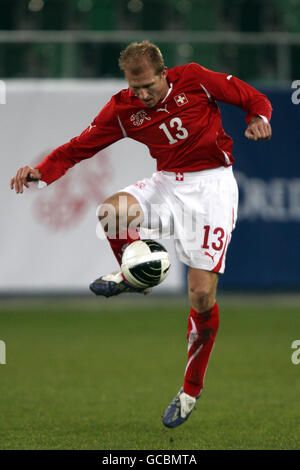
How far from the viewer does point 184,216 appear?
5285 mm

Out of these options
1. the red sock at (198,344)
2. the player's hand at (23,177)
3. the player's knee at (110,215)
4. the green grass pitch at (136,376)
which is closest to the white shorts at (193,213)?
the player's knee at (110,215)

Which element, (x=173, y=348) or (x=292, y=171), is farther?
(x=292, y=171)

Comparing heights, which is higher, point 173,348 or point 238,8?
point 238,8

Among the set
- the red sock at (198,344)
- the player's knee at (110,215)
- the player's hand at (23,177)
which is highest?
the player's hand at (23,177)

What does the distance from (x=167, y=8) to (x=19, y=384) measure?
30.8 feet

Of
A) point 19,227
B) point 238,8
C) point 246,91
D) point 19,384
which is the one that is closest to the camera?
point 246,91

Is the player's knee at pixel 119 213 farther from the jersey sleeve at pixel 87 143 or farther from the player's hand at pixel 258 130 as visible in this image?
the player's hand at pixel 258 130

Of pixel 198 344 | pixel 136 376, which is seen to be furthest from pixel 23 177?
pixel 136 376

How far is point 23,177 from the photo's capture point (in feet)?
16.9

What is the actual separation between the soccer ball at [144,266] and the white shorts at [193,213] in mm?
373

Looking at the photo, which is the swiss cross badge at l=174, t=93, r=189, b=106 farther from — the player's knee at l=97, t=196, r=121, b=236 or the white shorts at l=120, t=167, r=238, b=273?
the player's knee at l=97, t=196, r=121, b=236

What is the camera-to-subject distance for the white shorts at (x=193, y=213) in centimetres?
522

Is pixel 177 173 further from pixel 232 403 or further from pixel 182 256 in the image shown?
pixel 232 403

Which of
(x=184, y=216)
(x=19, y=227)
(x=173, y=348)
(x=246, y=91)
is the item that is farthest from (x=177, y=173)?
(x=19, y=227)
